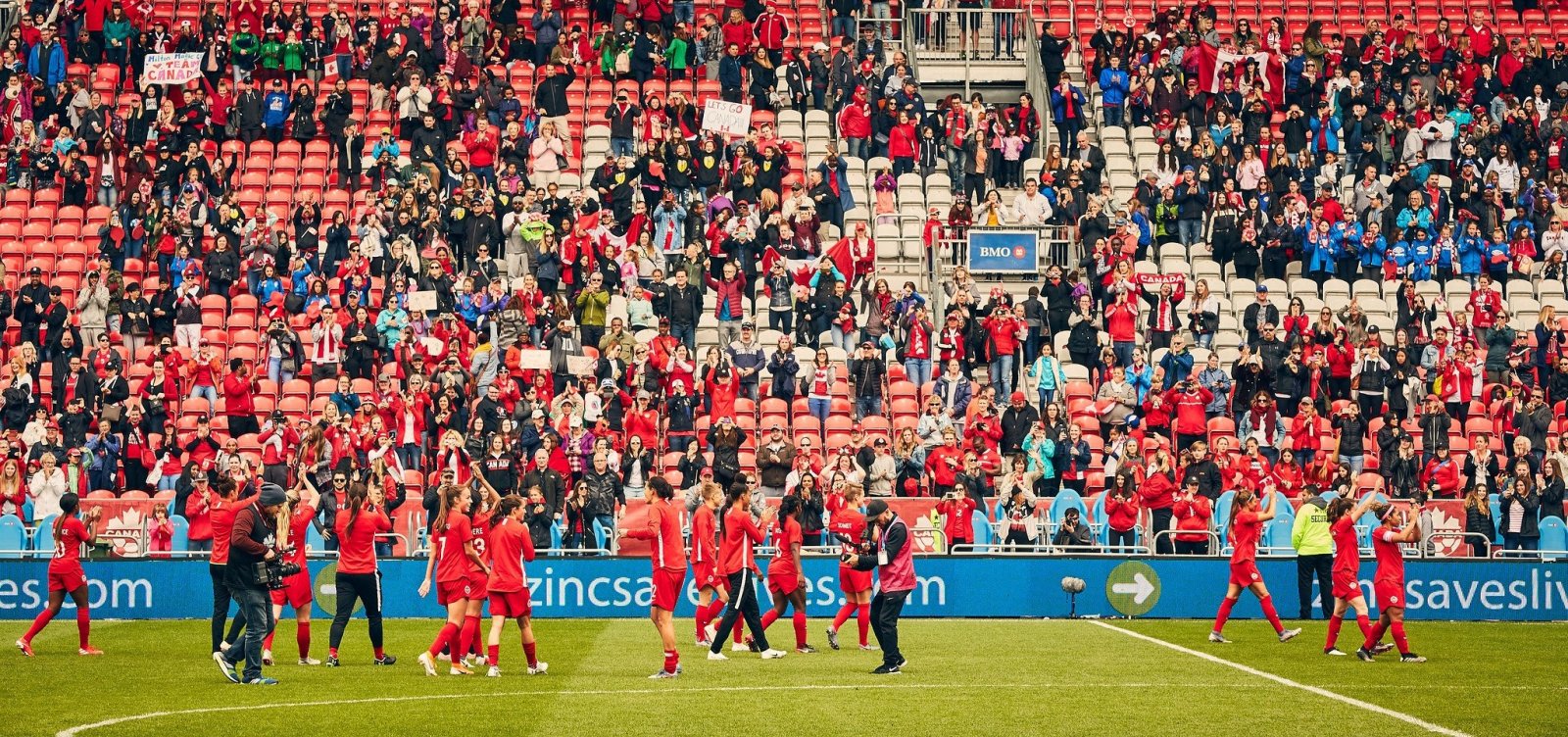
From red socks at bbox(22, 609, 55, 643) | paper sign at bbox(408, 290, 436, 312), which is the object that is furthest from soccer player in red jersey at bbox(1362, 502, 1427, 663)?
paper sign at bbox(408, 290, 436, 312)

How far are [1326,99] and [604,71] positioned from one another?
13055 mm

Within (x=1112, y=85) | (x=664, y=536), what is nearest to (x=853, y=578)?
(x=664, y=536)

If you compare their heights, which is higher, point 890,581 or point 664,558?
point 664,558

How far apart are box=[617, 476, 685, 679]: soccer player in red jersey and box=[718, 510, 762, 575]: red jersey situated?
32.5 inches

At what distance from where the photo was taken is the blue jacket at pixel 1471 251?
33312mm

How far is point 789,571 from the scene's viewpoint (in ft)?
66.8

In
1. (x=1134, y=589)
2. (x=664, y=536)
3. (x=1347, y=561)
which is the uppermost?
(x=664, y=536)

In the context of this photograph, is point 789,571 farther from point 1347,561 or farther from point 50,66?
point 50,66

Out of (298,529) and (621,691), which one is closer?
(621,691)

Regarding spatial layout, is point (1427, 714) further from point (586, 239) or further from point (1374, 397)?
point (586, 239)

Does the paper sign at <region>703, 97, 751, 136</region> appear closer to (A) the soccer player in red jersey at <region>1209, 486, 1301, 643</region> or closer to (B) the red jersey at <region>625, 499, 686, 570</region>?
(A) the soccer player in red jersey at <region>1209, 486, 1301, 643</region>

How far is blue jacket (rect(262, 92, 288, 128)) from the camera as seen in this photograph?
1393 inches

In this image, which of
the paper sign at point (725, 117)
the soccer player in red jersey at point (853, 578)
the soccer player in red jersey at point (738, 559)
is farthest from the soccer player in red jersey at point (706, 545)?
the paper sign at point (725, 117)

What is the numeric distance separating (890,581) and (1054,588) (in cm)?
900
